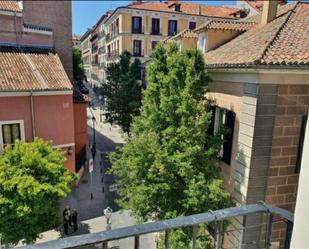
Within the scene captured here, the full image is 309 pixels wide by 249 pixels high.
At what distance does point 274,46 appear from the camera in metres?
8.51

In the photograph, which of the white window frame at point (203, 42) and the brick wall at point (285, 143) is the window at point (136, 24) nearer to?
the white window frame at point (203, 42)

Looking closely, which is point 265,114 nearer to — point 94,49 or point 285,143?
point 285,143

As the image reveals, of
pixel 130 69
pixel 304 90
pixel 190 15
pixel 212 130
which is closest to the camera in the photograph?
pixel 304 90

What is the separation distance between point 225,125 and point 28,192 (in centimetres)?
690

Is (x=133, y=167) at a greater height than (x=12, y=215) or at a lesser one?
greater

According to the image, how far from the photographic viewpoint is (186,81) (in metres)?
9.09

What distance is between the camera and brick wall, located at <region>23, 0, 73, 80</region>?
19.8m

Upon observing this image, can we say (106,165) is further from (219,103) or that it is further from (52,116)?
(219,103)

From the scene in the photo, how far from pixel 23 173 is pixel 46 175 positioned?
2.52ft

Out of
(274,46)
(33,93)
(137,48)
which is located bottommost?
(33,93)

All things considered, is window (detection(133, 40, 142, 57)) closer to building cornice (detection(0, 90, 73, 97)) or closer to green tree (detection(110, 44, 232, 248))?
building cornice (detection(0, 90, 73, 97))

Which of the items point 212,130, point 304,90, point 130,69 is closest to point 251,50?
point 304,90

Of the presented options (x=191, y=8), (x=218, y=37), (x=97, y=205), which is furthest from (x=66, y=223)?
(x=191, y=8)

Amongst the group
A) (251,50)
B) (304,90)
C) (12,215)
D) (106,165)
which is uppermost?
(251,50)
